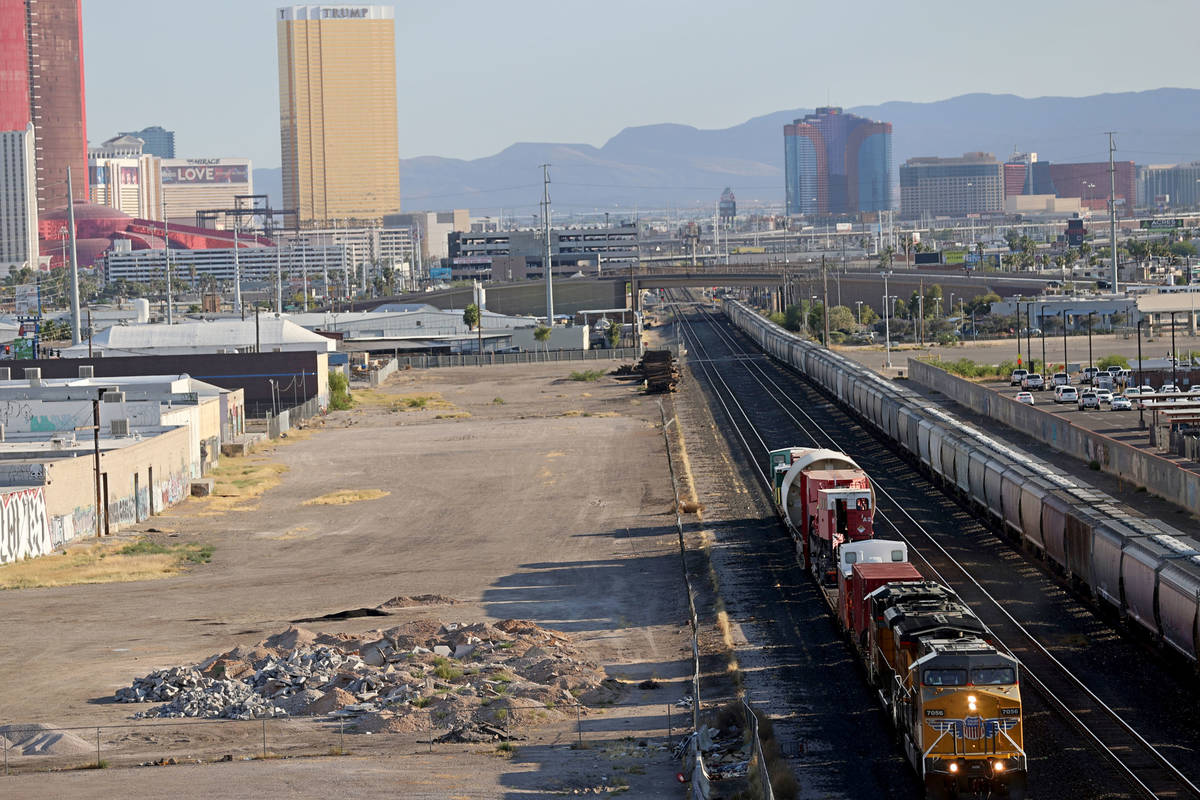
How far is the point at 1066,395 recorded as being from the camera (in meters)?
83.8

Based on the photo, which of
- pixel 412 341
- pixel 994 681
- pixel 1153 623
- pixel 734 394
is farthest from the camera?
pixel 412 341

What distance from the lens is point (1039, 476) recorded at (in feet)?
142

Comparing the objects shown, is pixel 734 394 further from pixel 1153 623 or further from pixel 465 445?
pixel 1153 623

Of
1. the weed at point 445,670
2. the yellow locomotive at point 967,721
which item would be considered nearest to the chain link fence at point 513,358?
the weed at point 445,670

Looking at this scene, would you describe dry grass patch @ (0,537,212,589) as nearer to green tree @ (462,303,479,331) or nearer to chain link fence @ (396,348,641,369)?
chain link fence @ (396,348,641,369)

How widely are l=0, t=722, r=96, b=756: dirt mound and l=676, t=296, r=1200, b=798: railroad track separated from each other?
16482 mm

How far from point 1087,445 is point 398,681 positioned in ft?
127

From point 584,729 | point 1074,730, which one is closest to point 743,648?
point 584,729

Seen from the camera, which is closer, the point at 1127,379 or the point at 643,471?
the point at 643,471

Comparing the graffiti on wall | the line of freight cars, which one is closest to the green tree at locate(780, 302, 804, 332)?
the line of freight cars

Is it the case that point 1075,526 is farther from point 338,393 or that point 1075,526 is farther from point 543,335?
point 543,335

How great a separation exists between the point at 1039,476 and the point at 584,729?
21.4 m

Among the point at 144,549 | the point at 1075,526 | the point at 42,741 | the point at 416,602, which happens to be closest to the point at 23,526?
the point at 144,549

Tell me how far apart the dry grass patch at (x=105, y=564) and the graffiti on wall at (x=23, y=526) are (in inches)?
17.3
